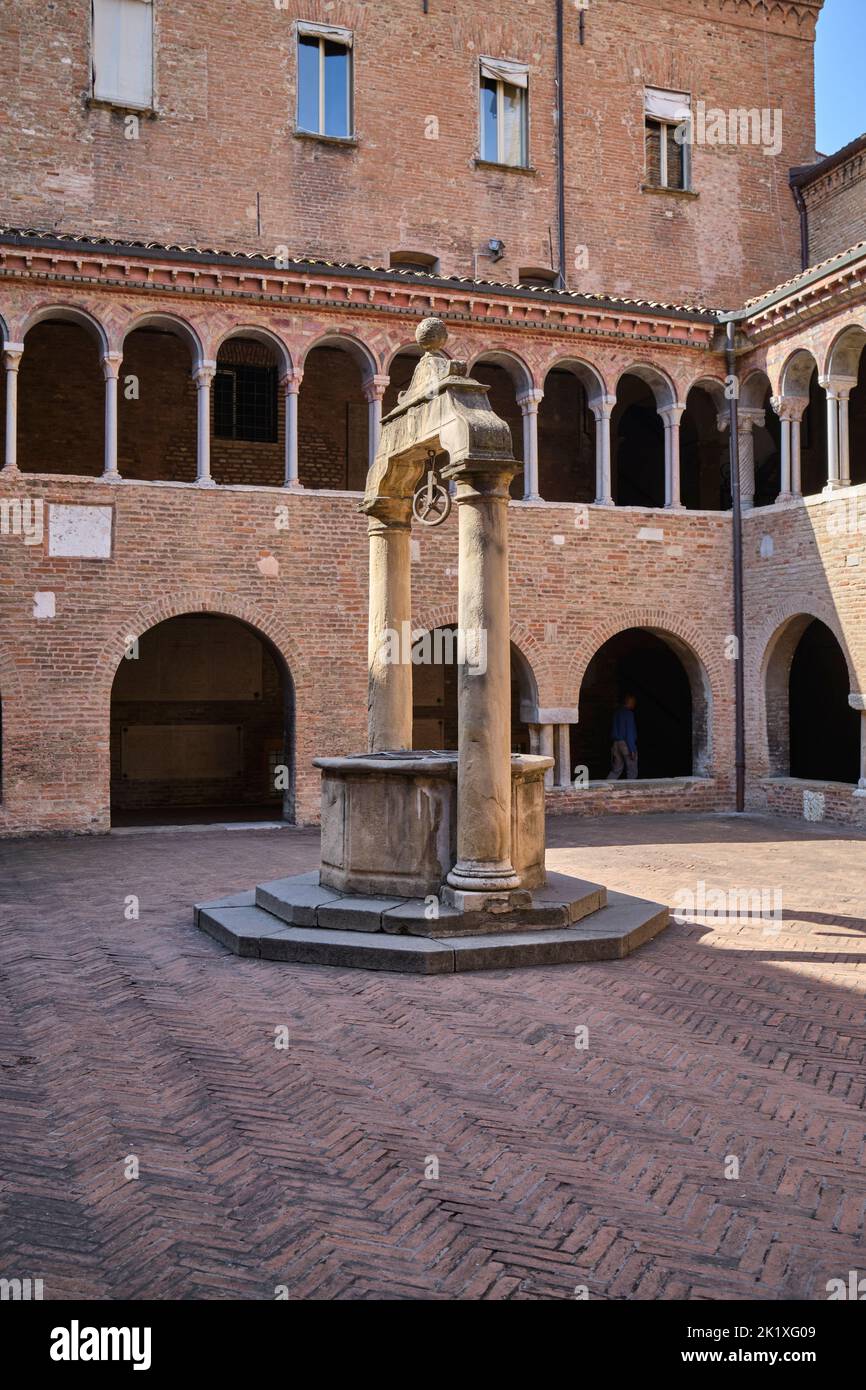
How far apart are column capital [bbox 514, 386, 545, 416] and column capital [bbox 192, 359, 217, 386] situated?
185 inches

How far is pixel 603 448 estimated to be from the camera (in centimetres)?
1806

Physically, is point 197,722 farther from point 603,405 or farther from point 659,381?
point 659,381

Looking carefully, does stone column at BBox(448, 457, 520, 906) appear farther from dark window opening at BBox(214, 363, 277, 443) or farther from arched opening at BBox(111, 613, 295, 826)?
dark window opening at BBox(214, 363, 277, 443)

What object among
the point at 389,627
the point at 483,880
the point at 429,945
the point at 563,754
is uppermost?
the point at 389,627

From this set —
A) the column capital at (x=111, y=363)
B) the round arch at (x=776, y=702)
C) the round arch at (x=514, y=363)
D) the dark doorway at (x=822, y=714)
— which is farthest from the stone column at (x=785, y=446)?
the column capital at (x=111, y=363)

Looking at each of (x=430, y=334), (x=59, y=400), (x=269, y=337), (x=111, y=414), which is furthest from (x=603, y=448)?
(x=430, y=334)

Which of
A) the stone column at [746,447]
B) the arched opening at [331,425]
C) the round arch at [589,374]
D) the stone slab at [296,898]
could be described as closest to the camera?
the stone slab at [296,898]

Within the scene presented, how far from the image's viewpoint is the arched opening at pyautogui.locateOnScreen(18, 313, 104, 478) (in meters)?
17.9

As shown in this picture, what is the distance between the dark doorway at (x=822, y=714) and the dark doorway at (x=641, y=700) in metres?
2.18

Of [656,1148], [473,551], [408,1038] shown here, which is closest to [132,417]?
[473,551]

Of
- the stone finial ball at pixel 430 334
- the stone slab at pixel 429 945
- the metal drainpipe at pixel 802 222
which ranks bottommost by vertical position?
the stone slab at pixel 429 945

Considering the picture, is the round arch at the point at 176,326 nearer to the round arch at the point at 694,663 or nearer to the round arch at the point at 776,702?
the round arch at the point at 694,663

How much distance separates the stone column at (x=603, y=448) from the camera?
17.8 metres

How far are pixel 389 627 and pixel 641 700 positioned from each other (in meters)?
13.6
